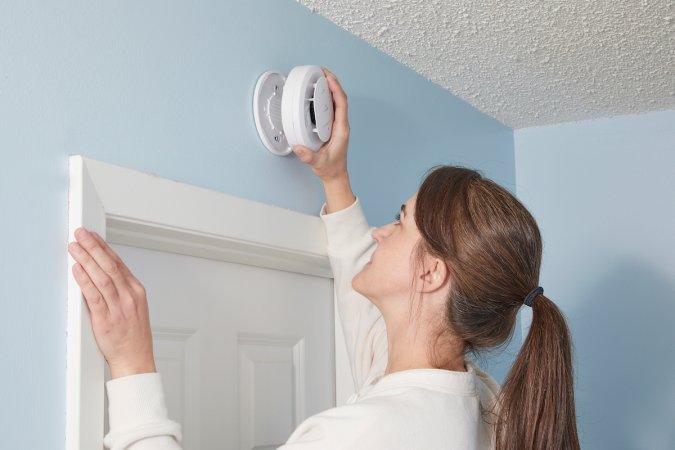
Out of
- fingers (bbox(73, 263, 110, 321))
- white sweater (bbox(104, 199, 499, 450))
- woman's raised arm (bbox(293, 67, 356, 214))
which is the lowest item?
white sweater (bbox(104, 199, 499, 450))

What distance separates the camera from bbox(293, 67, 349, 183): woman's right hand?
161 cm

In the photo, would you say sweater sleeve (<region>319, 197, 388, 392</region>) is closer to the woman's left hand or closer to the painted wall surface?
the woman's left hand

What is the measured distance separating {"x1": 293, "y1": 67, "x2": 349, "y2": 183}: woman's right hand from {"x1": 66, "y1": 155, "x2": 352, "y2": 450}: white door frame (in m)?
0.10

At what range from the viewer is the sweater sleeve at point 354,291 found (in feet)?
5.36

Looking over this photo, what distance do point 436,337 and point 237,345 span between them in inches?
16.1

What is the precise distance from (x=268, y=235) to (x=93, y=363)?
0.47m

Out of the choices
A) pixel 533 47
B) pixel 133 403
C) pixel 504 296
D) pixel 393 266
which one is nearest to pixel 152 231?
pixel 133 403

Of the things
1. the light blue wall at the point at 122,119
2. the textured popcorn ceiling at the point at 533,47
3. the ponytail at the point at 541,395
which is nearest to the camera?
the light blue wall at the point at 122,119

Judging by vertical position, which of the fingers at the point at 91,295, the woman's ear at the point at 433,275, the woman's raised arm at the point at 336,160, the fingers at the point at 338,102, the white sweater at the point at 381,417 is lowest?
the white sweater at the point at 381,417

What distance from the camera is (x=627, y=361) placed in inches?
95.3

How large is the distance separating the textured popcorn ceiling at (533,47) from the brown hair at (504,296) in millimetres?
526

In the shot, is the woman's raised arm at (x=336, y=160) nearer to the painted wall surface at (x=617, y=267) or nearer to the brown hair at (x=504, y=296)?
the brown hair at (x=504, y=296)

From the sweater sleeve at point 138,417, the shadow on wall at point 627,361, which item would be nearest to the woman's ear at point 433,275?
the sweater sleeve at point 138,417

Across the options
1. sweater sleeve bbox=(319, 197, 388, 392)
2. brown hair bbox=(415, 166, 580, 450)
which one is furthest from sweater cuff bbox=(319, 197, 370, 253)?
brown hair bbox=(415, 166, 580, 450)
